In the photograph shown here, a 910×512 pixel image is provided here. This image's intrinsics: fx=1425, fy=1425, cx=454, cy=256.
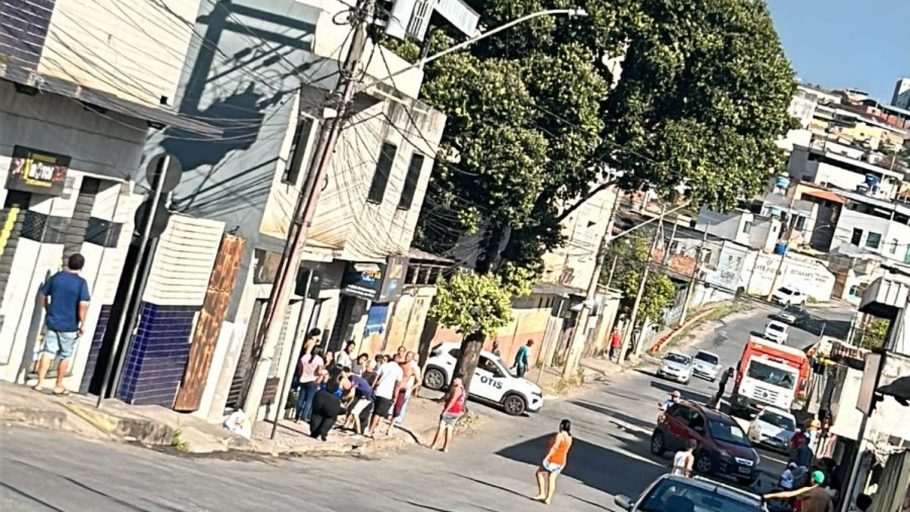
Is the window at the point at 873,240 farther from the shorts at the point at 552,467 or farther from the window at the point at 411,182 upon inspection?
the shorts at the point at 552,467

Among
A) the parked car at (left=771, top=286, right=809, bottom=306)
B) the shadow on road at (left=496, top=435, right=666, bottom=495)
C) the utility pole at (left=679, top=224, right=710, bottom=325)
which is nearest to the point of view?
the shadow on road at (left=496, top=435, right=666, bottom=495)

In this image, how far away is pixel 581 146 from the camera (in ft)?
123

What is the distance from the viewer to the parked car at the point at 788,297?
348 ft

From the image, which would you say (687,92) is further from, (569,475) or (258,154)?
(258,154)

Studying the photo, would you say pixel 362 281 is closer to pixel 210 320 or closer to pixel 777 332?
pixel 210 320

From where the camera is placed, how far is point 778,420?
4912 cm

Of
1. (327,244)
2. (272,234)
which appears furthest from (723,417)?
(272,234)

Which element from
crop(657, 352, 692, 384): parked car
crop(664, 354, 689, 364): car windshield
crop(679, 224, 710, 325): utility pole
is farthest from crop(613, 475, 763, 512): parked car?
crop(679, 224, 710, 325): utility pole

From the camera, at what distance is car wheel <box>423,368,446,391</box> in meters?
40.9

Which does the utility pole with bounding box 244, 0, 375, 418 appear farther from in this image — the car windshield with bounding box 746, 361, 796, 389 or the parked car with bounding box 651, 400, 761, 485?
the car windshield with bounding box 746, 361, 796, 389

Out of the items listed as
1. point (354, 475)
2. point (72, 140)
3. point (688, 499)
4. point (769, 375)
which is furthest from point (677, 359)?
point (688, 499)

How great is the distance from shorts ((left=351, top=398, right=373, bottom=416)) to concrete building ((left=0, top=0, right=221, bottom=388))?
7.48m

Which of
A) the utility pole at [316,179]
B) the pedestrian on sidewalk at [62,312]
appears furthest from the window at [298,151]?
the pedestrian on sidewalk at [62,312]

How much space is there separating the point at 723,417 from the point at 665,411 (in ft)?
5.25
